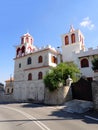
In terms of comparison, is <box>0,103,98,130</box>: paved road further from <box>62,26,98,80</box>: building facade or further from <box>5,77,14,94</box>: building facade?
<box>5,77,14,94</box>: building facade

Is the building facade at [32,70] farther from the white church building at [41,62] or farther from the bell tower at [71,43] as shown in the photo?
the bell tower at [71,43]

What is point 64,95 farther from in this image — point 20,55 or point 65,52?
point 20,55

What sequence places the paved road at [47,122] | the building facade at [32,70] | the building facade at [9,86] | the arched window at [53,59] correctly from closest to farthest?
the paved road at [47,122], the building facade at [32,70], the arched window at [53,59], the building facade at [9,86]

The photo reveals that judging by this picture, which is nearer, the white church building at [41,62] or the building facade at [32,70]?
the white church building at [41,62]

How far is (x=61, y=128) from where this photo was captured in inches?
395

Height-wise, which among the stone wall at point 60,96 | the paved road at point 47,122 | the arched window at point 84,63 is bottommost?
the paved road at point 47,122

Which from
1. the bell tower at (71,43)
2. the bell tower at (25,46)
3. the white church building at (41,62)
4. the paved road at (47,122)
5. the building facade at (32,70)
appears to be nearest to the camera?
the paved road at (47,122)

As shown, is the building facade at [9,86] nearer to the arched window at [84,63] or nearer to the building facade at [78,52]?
the building facade at [78,52]

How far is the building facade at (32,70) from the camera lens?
35.1 metres

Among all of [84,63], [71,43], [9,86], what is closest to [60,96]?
[84,63]

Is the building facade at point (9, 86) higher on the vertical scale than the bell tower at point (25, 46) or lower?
lower

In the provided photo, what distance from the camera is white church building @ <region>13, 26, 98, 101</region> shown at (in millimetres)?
33500

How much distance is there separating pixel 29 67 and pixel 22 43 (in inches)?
353

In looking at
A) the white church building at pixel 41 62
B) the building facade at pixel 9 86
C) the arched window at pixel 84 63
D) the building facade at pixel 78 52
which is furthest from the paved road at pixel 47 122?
the building facade at pixel 9 86
